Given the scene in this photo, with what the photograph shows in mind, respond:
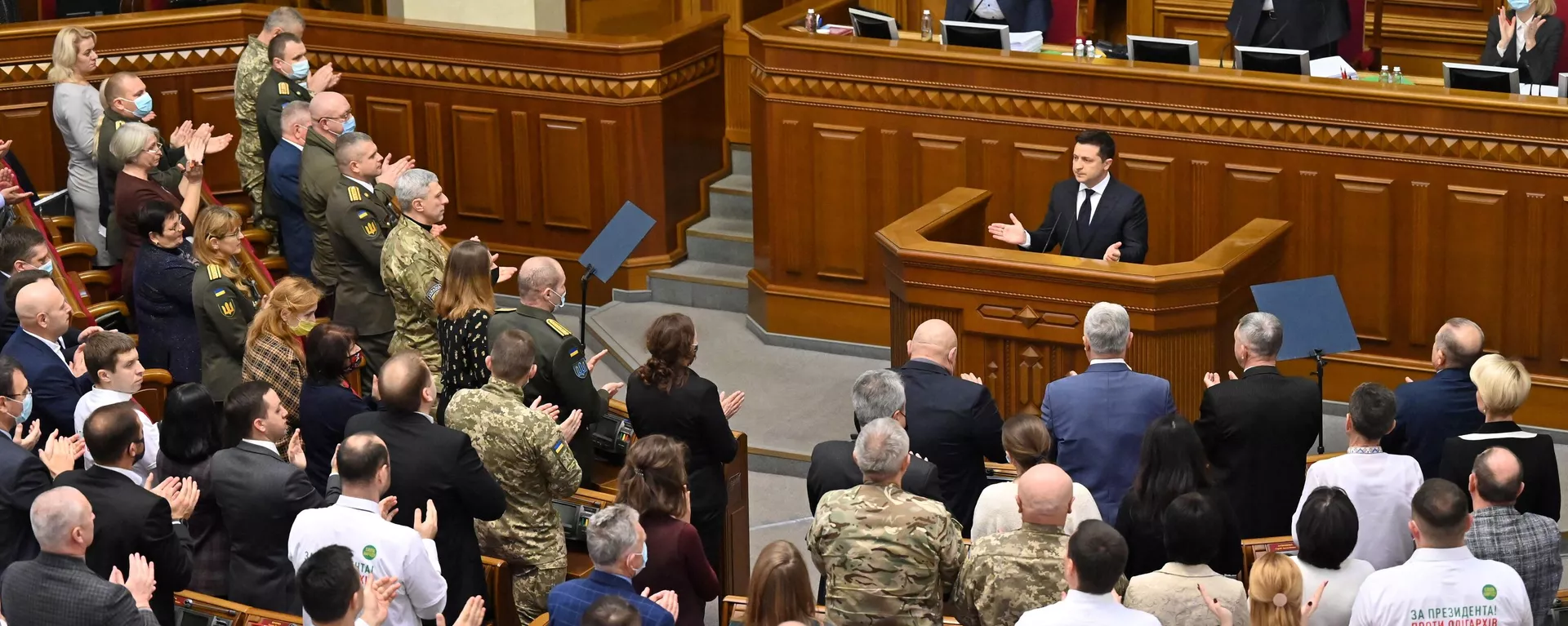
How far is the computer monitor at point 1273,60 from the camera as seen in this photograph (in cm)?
790

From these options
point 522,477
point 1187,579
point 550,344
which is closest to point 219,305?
point 550,344

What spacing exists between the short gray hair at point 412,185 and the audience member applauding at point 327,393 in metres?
1.18

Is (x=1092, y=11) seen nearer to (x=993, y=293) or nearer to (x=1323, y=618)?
(x=993, y=293)

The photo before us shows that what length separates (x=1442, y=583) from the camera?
452 centimetres

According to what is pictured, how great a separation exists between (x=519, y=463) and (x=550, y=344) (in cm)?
62

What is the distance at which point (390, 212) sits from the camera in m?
7.64

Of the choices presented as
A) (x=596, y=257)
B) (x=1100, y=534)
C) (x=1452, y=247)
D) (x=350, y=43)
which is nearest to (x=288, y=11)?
(x=350, y=43)

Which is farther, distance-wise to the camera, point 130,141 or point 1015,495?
point 130,141

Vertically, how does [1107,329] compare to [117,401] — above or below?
above

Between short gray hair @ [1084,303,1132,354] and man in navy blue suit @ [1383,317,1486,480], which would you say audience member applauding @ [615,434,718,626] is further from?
man in navy blue suit @ [1383,317,1486,480]

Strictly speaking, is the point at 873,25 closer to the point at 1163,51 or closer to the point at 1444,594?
the point at 1163,51

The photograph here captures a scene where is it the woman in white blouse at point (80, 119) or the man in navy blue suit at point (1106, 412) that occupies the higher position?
the woman in white blouse at point (80, 119)

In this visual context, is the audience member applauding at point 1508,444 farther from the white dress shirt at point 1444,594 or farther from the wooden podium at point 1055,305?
the wooden podium at point 1055,305

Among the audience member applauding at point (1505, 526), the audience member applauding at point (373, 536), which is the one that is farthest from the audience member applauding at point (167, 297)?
the audience member applauding at point (1505, 526)
